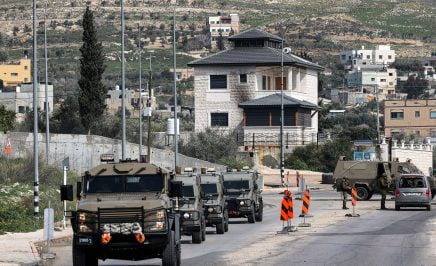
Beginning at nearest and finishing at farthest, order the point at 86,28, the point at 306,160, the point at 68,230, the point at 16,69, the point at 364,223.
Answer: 1. the point at 68,230
2. the point at 364,223
3. the point at 86,28
4. the point at 306,160
5. the point at 16,69

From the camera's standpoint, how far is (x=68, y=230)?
43625 mm

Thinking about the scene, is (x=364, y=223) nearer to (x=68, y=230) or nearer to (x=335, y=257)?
(x=68, y=230)

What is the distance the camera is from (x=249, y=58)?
4402 inches

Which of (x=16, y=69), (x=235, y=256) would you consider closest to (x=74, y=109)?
(x=16, y=69)

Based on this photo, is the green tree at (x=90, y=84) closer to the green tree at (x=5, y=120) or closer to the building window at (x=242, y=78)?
the green tree at (x=5, y=120)

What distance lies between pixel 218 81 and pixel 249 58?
10.6ft

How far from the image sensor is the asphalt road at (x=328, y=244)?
103ft

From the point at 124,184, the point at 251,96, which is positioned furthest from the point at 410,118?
the point at 124,184

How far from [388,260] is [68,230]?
1529 centimetres

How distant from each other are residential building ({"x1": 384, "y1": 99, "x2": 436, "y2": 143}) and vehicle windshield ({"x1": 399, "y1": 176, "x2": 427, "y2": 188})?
96638mm

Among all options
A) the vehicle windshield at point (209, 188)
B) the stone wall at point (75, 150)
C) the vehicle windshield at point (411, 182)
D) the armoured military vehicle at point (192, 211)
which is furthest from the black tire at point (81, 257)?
the stone wall at point (75, 150)

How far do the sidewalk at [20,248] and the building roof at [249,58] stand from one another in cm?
6800

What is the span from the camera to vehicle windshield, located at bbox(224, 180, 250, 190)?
48469 mm

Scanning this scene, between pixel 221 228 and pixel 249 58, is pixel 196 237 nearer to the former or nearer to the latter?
pixel 221 228
